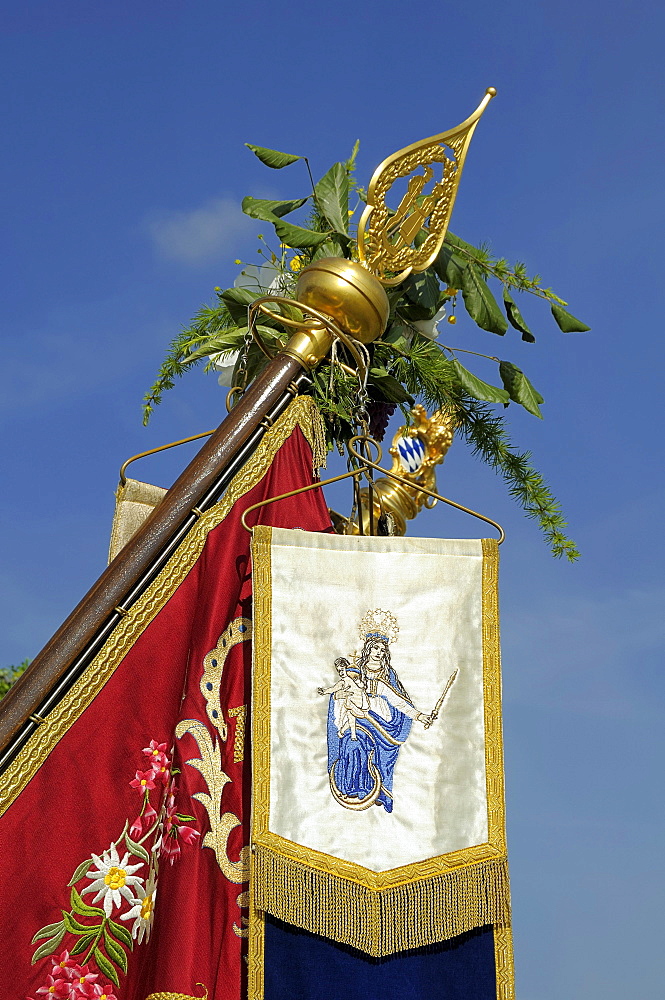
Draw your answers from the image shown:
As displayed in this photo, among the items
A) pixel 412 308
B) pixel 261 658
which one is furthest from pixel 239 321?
pixel 261 658

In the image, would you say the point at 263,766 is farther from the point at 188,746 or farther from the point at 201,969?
the point at 201,969

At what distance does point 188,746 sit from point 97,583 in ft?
1.20

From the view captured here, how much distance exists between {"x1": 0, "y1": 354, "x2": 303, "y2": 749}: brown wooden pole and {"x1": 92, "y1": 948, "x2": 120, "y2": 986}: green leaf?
383 millimetres

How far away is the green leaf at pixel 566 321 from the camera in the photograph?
2.76 m

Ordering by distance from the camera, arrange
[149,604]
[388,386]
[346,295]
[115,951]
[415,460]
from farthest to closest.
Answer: [415,460] → [388,386] → [346,295] → [149,604] → [115,951]

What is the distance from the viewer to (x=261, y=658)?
185cm

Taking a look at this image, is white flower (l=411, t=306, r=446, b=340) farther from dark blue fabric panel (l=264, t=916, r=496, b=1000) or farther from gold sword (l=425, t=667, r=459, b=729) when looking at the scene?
dark blue fabric panel (l=264, t=916, r=496, b=1000)

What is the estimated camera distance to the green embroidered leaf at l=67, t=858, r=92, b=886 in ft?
5.91

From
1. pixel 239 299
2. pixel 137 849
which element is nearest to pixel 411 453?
pixel 239 299

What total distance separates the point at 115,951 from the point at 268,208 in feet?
5.65

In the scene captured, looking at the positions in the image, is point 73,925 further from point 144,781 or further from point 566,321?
point 566,321

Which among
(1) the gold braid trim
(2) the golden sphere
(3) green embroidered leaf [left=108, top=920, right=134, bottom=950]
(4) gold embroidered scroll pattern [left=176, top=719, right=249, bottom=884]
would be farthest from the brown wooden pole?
(3) green embroidered leaf [left=108, top=920, right=134, bottom=950]

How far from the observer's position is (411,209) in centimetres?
252

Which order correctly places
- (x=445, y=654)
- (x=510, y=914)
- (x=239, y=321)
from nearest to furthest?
(x=510, y=914) → (x=445, y=654) → (x=239, y=321)
